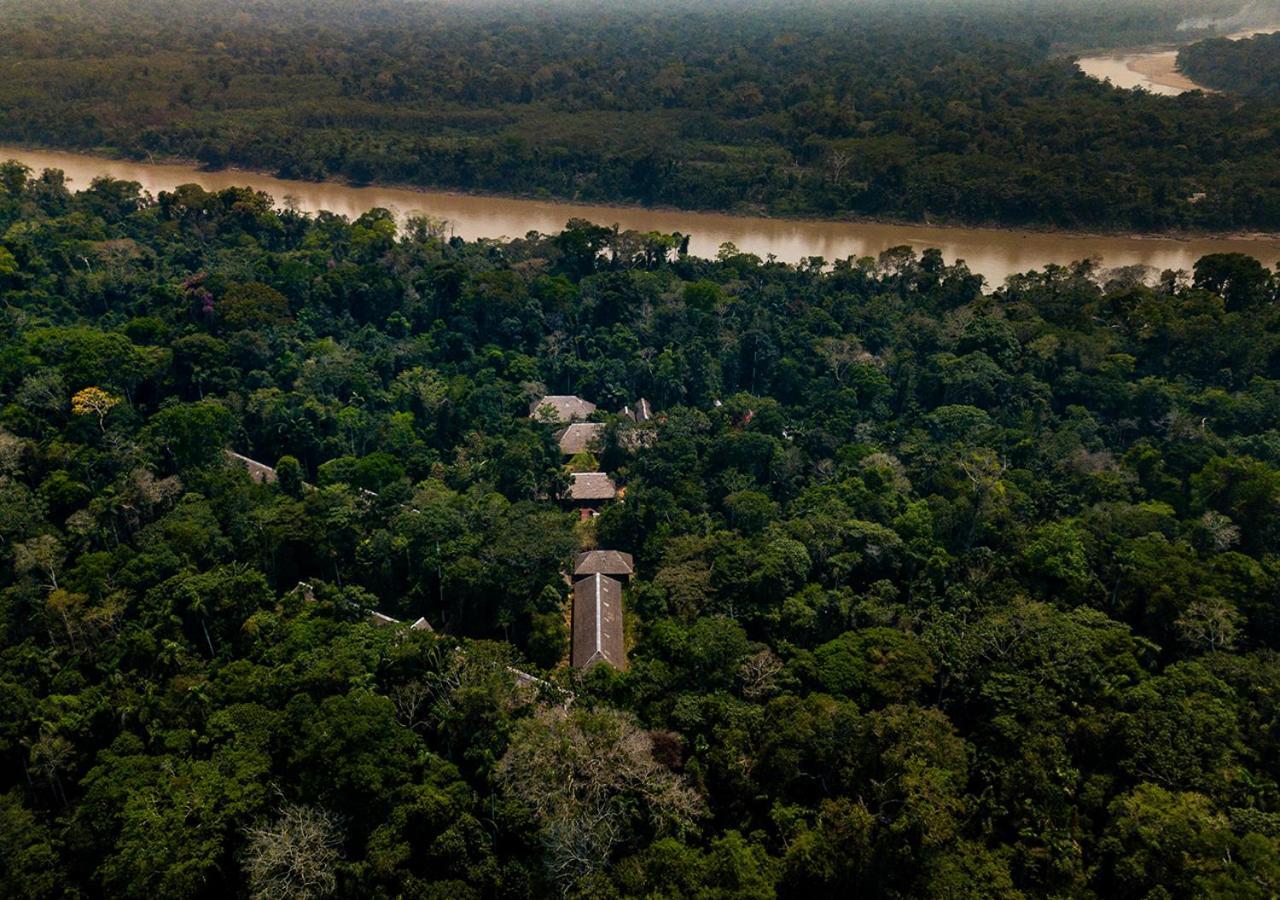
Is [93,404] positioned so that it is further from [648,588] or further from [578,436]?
[648,588]

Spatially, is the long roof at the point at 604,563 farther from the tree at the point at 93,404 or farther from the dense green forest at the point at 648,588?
the tree at the point at 93,404

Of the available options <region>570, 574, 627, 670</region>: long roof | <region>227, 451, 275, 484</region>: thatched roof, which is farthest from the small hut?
<region>227, 451, 275, 484</region>: thatched roof

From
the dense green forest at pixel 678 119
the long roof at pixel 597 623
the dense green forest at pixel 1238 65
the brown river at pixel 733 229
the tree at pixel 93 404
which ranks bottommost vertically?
the long roof at pixel 597 623

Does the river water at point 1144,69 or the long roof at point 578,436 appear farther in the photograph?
the river water at point 1144,69

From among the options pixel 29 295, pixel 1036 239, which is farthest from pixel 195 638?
pixel 1036 239

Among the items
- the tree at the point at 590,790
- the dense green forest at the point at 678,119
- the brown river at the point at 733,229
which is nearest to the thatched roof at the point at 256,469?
the tree at the point at 590,790

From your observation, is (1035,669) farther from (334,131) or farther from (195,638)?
(334,131)

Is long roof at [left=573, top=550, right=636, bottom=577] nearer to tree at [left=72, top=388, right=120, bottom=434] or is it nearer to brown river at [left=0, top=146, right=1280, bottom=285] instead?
tree at [left=72, top=388, right=120, bottom=434]
